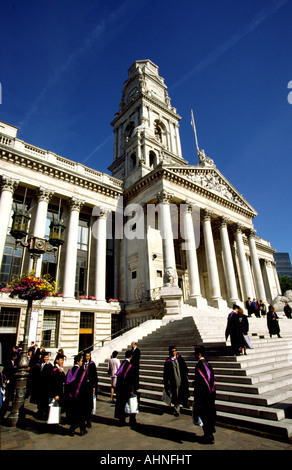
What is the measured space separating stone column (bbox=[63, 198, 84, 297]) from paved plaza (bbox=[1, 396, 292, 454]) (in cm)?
1470

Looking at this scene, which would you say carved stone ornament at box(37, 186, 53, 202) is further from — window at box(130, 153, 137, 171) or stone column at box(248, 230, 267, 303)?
stone column at box(248, 230, 267, 303)

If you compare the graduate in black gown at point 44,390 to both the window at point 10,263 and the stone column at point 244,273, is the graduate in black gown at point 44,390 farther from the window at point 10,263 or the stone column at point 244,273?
the stone column at point 244,273

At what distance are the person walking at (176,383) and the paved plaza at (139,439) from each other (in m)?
0.40

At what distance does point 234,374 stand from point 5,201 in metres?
19.7

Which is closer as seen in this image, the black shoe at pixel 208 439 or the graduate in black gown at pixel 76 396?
the black shoe at pixel 208 439

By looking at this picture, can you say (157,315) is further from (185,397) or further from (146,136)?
(146,136)

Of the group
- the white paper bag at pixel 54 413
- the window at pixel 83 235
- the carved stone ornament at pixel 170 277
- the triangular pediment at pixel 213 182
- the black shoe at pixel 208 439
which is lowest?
the black shoe at pixel 208 439

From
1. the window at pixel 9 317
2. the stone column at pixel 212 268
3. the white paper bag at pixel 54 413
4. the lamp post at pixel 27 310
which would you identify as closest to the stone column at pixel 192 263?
the stone column at pixel 212 268

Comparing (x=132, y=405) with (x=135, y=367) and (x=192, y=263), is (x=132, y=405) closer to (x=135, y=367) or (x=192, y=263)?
(x=135, y=367)

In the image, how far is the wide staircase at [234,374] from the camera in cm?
621

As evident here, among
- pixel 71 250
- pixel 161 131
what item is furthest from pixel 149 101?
pixel 71 250

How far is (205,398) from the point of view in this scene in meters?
5.67
